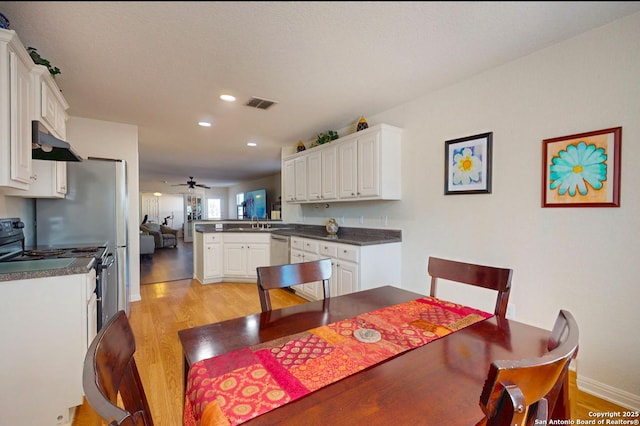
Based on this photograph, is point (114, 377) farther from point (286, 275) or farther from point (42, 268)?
point (42, 268)

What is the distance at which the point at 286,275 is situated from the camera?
1441 millimetres

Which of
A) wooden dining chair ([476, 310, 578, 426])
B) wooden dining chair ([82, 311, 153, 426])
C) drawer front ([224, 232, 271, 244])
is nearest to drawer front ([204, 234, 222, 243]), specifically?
drawer front ([224, 232, 271, 244])

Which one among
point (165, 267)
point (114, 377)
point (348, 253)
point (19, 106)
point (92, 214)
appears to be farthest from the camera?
point (165, 267)

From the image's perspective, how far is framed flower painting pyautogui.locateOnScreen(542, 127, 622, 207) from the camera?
172cm

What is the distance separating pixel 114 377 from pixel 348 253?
2.44 m

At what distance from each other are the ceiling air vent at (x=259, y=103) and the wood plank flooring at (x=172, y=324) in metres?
2.21

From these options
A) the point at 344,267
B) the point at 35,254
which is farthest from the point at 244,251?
the point at 35,254

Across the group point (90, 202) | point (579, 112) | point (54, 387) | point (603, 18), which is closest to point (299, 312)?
point (54, 387)

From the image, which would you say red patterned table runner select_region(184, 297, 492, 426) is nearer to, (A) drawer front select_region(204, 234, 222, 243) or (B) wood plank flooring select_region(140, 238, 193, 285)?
(A) drawer front select_region(204, 234, 222, 243)

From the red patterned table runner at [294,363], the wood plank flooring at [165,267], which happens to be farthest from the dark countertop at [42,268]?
the wood plank flooring at [165,267]

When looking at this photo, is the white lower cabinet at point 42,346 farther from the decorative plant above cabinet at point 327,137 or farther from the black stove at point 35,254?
the decorative plant above cabinet at point 327,137

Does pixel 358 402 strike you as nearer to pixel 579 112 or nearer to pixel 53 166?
pixel 579 112

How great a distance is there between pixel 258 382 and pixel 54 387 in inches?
61.1

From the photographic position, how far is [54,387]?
1.54 metres
